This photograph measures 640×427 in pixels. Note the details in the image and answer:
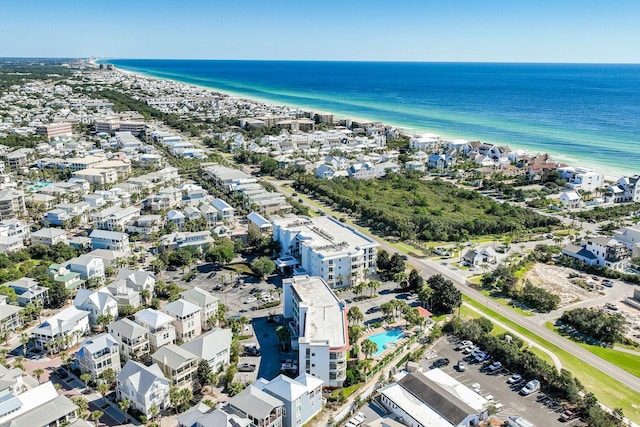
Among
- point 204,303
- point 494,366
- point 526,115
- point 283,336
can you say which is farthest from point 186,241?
point 526,115

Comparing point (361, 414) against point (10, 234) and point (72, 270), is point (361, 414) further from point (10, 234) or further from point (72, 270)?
point (10, 234)

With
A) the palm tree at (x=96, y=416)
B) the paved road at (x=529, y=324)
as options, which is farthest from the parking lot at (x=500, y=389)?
the palm tree at (x=96, y=416)

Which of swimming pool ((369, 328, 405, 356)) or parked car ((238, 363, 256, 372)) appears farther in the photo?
swimming pool ((369, 328, 405, 356))

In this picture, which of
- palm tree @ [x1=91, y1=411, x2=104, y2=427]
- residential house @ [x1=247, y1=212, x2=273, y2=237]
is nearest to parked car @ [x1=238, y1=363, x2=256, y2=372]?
palm tree @ [x1=91, y1=411, x2=104, y2=427]

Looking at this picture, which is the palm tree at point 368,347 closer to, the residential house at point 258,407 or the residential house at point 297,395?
the residential house at point 297,395

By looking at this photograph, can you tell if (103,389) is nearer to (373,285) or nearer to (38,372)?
(38,372)

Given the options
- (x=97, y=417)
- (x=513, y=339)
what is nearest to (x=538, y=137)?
(x=513, y=339)

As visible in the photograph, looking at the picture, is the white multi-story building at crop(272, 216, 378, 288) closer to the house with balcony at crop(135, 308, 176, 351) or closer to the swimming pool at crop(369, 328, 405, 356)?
the swimming pool at crop(369, 328, 405, 356)

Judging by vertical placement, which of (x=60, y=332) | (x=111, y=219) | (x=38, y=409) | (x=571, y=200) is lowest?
(x=60, y=332)
